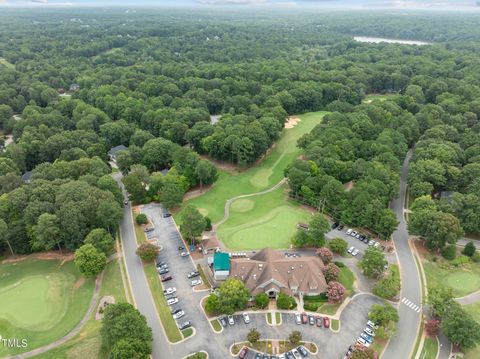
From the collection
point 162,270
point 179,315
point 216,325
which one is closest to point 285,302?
point 216,325

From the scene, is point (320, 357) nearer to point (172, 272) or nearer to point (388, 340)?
point (388, 340)

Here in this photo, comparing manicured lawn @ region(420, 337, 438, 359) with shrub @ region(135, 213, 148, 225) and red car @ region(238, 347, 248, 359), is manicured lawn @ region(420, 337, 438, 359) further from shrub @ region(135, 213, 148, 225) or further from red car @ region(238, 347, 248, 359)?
shrub @ region(135, 213, 148, 225)

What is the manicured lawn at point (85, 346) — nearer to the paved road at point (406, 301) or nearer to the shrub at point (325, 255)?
the shrub at point (325, 255)

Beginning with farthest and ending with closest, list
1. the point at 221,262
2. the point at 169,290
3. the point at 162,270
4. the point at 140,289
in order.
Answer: the point at 162,270 → the point at 140,289 → the point at 221,262 → the point at 169,290

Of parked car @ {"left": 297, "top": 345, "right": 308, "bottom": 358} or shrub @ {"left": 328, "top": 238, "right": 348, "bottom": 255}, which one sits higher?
shrub @ {"left": 328, "top": 238, "right": 348, "bottom": 255}

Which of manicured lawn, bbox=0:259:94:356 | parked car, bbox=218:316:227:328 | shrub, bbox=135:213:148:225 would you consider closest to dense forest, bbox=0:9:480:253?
manicured lawn, bbox=0:259:94:356

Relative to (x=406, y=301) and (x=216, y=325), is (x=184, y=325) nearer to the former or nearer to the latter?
(x=216, y=325)
